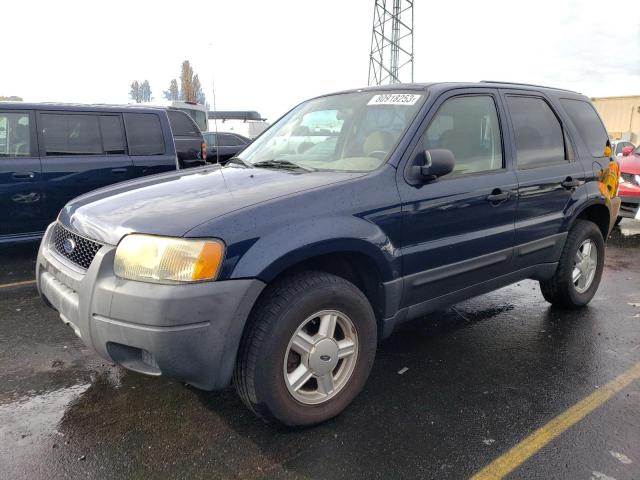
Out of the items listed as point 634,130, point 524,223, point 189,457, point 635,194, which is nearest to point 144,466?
point 189,457

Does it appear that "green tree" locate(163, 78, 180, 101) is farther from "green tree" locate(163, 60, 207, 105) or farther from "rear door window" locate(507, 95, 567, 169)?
"rear door window" locate(507, 95, 567, 169)

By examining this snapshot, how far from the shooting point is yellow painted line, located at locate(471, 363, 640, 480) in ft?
7.57

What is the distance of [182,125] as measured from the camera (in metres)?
10.7

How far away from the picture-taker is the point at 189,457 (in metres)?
2.38

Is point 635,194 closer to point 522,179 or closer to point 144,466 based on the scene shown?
point 522,179

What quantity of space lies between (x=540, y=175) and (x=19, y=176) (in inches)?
204

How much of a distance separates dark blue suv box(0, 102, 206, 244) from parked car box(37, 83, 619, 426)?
292 centimetres

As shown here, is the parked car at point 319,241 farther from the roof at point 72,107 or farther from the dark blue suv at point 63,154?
the roof at point 72,107

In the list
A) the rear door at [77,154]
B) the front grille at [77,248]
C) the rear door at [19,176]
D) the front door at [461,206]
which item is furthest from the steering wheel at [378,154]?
the rear door at [19,176]

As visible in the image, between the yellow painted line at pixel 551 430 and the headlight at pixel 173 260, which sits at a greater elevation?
the headlight at pixel 173 260

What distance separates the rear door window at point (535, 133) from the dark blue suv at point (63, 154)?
449cm

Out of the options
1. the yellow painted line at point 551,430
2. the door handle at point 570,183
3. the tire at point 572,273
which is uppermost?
the door handle at point 570,183

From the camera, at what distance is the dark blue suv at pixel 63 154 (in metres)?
5.44

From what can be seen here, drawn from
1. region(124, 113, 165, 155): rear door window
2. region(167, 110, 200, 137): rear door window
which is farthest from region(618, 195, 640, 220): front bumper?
region(167, 110, 200, 137): rear door window
